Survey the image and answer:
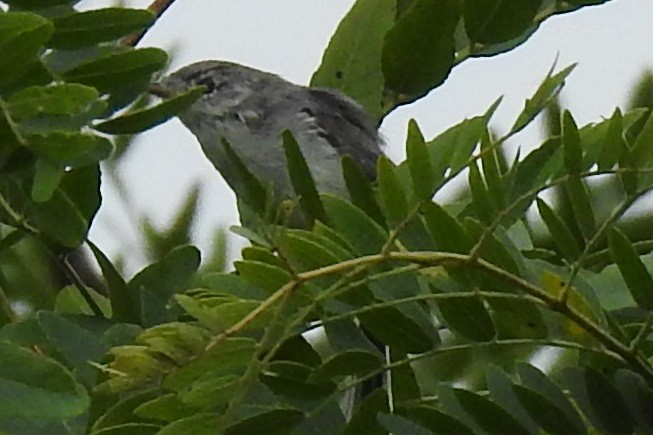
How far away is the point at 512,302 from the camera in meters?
0.57

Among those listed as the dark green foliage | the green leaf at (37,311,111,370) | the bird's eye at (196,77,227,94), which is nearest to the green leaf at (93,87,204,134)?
the dark green foliage

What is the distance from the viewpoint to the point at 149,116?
0.68 metres

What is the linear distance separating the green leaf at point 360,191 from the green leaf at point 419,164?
4 centimetres

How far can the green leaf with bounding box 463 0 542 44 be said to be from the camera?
30.3 inches

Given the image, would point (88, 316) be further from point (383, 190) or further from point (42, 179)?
point (383, 190)

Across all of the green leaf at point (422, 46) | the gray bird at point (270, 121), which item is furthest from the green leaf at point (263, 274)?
the gray bird at point (270, 121)

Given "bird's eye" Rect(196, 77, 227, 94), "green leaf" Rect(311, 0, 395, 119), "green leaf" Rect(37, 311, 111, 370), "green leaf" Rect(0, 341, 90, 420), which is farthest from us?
"bird's eye" Rect(196, 77, 227, 94)

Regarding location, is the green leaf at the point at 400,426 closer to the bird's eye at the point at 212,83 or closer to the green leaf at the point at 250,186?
the green leaf at the point at 250,186

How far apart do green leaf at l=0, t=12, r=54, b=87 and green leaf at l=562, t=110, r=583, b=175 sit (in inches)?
9.4

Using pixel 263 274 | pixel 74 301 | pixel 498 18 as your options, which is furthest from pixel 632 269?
pixel 74 301

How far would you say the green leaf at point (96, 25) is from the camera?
2.26 feet

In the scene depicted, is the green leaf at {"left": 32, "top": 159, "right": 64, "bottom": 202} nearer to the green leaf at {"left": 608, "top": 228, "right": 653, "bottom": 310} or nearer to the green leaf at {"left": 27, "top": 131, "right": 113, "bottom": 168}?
the green leaf at {"left": 27, "top": 131, "right": 113, "bottom": 168}

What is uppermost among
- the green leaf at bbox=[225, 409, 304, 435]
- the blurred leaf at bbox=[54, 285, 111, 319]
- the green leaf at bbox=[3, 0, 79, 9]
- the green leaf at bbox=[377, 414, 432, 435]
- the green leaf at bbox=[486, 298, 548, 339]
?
the green leaf at bbox=[3, 0, 79, 9]

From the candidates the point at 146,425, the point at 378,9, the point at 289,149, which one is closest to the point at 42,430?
the point at 146,425
